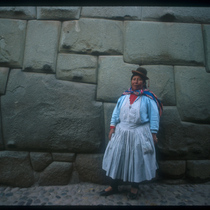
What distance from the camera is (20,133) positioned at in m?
2.04

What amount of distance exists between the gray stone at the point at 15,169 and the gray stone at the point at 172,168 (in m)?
1.65

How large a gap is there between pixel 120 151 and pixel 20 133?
126 cm

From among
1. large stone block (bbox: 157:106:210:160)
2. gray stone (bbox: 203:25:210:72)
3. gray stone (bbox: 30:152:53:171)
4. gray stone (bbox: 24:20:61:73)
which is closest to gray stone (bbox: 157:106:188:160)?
large stone block (bbox: 157:106:210:160)

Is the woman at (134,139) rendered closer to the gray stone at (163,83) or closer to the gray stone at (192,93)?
the gray stone at (163,83)

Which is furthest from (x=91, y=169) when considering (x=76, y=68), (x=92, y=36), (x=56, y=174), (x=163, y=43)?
(x=163, y=43)

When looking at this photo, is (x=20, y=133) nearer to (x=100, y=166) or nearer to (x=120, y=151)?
(x=100, y=166)

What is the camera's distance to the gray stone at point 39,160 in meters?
2.05

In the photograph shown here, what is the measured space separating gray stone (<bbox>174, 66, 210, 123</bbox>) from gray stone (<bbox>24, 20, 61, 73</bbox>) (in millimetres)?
1679

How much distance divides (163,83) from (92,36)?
3.75 ft

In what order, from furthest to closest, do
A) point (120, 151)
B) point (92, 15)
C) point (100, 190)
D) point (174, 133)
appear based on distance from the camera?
1. point (92, 15)
2. point (174, 133)
3. point (100, 190)
4. point (120, 151)

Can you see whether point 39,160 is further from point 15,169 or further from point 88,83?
point 88,83

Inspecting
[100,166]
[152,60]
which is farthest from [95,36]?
[100,166]

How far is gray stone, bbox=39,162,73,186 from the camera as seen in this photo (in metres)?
2.04

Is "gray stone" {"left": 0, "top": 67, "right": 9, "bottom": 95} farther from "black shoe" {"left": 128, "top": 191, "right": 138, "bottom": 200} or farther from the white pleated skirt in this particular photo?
"black shoe" {"left": 128, "top": 191, "right": 138, "bottom": 200}
